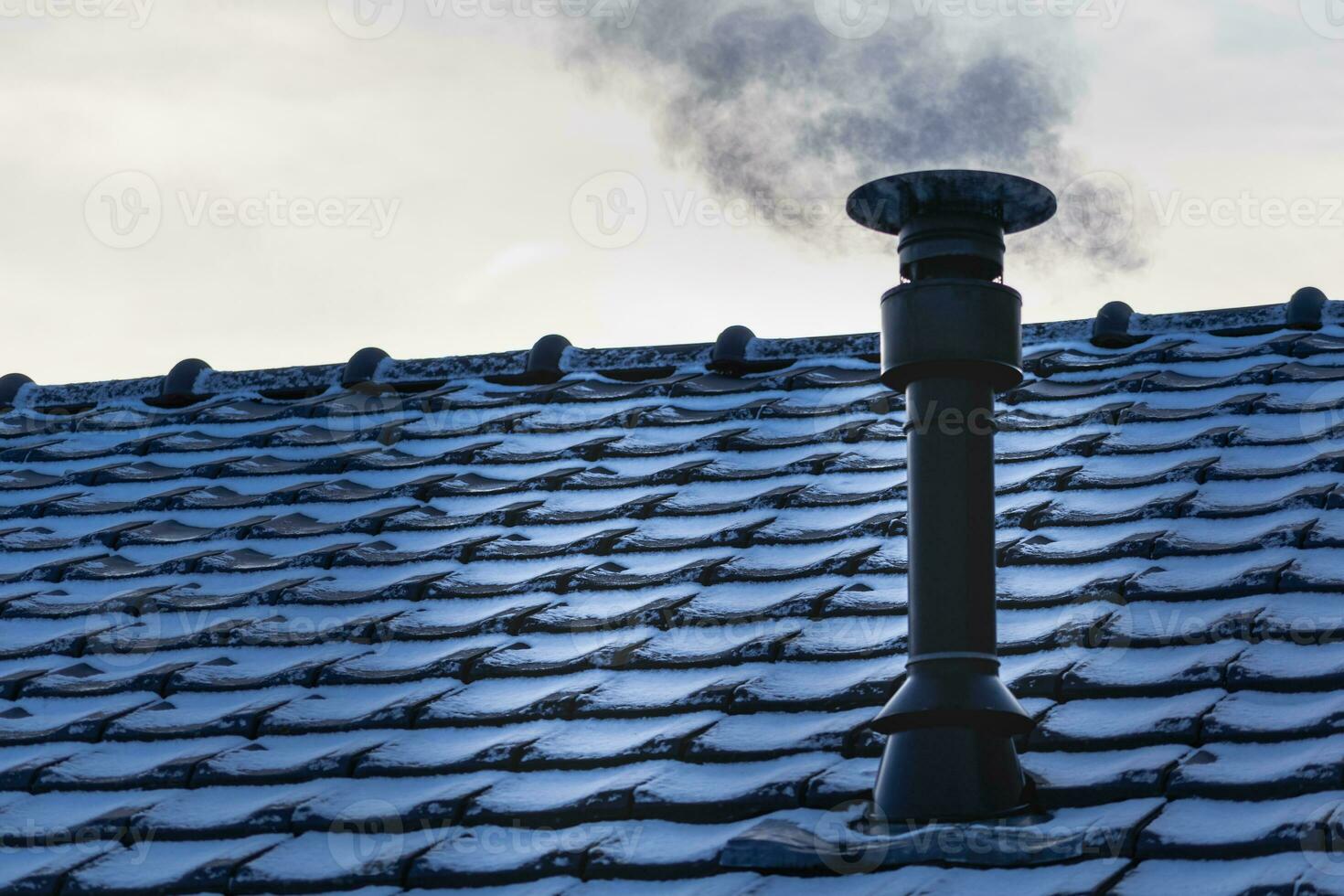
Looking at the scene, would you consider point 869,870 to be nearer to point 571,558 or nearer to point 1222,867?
point 1222,867

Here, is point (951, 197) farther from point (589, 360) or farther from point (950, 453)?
point (589, 360)

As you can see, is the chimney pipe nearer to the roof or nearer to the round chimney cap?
the round chimney cap

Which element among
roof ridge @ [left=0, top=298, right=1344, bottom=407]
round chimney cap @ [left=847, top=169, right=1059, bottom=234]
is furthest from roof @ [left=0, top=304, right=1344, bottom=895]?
round chimney cap @ [left=847, top=169, right=1059, bottom=234]

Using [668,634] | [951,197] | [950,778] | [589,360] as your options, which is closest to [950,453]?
[951,197]

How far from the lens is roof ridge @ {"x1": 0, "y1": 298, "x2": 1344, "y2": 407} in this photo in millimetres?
5258

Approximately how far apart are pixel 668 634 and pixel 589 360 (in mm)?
2269

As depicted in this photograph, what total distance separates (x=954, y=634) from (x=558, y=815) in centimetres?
88

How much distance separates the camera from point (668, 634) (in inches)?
147

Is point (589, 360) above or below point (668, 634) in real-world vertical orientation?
Answer: above

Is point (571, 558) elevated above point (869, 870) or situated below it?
above

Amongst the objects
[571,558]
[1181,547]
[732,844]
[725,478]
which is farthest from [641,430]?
[732,844]

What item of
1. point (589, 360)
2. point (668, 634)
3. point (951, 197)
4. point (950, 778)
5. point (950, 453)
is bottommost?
point (950, 778)

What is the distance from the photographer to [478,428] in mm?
5438

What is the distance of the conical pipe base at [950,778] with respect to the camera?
2826mm
